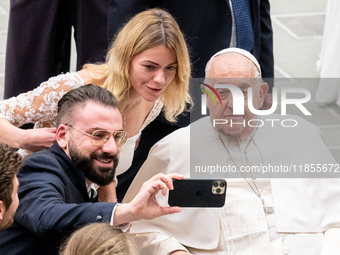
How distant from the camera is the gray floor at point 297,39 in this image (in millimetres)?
6629

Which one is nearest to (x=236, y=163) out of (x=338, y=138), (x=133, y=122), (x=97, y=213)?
(x=133, y=122)

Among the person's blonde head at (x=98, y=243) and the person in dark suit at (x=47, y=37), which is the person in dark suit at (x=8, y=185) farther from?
the person in dark suit at (x=47, y=37)

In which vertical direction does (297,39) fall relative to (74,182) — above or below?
below

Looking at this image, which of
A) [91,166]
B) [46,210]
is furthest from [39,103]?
[46,210]

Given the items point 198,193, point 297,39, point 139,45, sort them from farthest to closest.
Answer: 1. point 297,39
2. point 139,45
3. point 198,193

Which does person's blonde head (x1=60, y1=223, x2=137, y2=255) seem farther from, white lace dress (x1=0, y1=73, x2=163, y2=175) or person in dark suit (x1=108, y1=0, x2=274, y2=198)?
person in dark suit (x1=108, y1=0, x2=274, y2=198)

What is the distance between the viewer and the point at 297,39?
723cm

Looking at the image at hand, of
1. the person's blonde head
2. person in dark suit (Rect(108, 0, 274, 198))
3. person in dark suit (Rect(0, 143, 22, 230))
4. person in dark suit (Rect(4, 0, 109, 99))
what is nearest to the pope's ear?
person in dark suit (Rect(0, 143, 22, 230))

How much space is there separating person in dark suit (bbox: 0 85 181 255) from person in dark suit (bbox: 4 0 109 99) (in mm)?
1513

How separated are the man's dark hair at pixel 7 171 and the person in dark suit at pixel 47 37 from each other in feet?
7.03

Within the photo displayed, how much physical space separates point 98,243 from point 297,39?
5.21 m

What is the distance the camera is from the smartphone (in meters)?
2.89

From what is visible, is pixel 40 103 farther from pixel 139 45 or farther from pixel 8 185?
pixel 8 185

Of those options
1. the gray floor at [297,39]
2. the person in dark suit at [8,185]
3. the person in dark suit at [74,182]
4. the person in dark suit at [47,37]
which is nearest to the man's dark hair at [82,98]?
the person in dark suit at [74,182]
